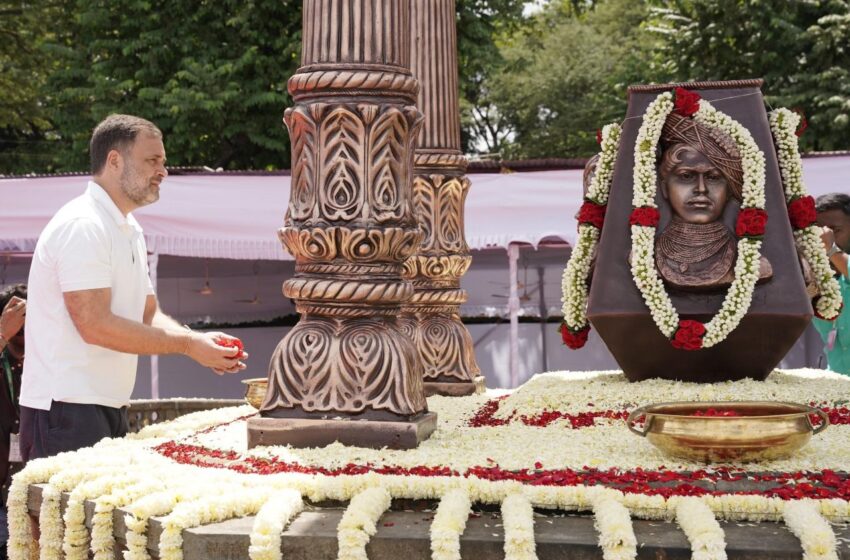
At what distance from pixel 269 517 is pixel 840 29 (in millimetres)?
16498

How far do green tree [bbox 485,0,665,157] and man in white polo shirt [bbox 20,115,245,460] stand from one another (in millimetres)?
24142

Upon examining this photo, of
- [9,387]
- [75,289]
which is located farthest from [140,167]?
[9,387]

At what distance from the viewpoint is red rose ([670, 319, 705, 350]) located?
5.01 meters

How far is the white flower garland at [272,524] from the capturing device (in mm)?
2709

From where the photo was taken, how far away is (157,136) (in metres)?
4.09

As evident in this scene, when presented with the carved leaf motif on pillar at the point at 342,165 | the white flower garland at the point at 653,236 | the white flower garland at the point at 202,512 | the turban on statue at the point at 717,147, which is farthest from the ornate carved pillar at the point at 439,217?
the white flower garland at the point at 202,512

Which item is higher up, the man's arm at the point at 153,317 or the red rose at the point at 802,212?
the red rose at the point at 802,212

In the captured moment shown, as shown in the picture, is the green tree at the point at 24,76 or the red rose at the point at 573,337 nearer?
the red rose at the point at 573,337

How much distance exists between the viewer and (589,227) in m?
5.69

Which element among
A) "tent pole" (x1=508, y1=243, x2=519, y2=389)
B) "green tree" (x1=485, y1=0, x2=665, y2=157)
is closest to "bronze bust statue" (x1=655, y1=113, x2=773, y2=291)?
Answer: "tent pole" (x1=508, y1=243, x2=519, y2=389)

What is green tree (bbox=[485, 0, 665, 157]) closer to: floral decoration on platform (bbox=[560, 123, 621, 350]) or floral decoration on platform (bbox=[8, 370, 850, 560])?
floral decoration on platform (bbox=[560, 123, 621, 350])

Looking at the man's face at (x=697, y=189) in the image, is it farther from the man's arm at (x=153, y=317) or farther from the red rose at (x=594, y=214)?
the man's arm at (x=153, y=317)

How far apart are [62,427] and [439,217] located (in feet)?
Answer: 8.53

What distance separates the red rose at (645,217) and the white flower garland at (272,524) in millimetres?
2872
